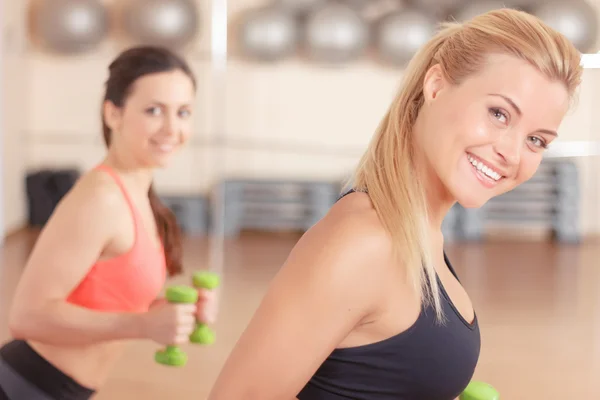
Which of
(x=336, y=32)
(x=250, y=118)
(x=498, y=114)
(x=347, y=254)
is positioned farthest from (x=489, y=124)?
(x=250, y=118)

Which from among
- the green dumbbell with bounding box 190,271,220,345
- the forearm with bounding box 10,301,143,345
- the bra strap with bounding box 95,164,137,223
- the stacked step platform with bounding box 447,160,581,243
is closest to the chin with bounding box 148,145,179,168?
the bra strap with bounding box 95,164,137,223

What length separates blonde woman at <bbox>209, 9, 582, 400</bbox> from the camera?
0.87 meters

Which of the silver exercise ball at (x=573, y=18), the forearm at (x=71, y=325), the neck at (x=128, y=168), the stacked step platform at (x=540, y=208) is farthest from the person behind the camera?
the stacked step platform at (x=540, y=208)

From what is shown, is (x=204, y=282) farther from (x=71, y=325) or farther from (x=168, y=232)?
(x=71, y=325)

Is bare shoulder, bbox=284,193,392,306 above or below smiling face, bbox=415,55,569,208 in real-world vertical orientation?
below

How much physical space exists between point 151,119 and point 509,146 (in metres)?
0.82

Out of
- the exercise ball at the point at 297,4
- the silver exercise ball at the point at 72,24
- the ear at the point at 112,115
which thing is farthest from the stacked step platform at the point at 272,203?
the ear at the point at 112,115

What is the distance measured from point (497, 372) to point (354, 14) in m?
2.64

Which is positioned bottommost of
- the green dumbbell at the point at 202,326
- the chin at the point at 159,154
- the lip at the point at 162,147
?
the green dumbbell at the point at 202,326

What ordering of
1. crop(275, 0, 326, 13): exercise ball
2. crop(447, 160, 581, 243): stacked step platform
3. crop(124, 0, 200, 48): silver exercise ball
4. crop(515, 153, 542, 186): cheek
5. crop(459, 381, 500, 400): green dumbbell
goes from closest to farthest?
crop(515, 153, 542, 186): cheek
crop(459, 381, 500, 400): green dumbbell
crop(124, 0, 200, 48): silver exercise ball
crop(275, 0, 326, 13): exercise ball
crop(447, 160, 581, 243): stacked step platform

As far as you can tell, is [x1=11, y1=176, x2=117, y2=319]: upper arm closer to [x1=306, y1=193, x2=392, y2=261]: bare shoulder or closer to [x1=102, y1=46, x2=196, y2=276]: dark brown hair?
[x1=102, y1=46, x2=196, y2=276]: dark brown hair

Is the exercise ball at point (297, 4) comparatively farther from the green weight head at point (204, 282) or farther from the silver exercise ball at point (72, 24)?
the green weight head at point (204, 282)

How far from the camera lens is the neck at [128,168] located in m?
1.52

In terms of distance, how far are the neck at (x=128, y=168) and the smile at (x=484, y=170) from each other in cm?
76
